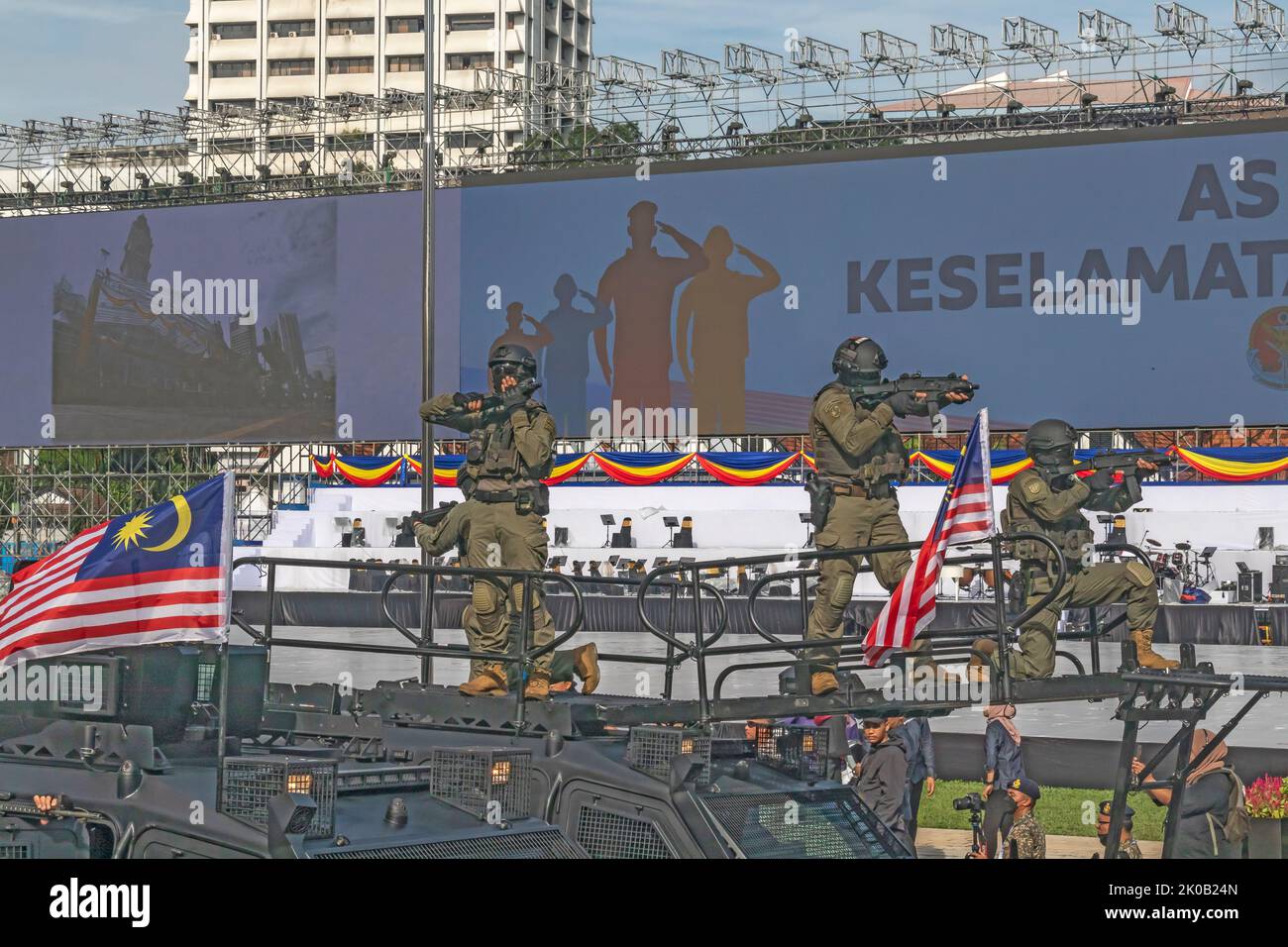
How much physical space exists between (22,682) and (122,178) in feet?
189

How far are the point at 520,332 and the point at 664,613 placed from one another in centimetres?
1455

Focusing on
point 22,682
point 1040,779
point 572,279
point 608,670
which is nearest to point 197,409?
point 572,279

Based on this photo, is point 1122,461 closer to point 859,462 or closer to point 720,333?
point 859,462

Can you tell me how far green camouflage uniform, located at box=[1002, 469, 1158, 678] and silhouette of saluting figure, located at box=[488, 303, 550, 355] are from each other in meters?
33.9

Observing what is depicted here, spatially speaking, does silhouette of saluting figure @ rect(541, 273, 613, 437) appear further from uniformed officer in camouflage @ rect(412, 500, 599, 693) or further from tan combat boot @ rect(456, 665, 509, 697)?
tan combat boot @ rect(456, 665, 509, 697)

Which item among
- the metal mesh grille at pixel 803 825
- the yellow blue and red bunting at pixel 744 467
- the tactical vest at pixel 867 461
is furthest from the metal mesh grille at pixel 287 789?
the yellow blue and red bunting at pixel 744 467

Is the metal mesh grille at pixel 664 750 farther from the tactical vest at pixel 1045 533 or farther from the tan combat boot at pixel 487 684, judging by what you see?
the tactical vest at pixel 1045 533

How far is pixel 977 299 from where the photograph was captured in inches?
1569

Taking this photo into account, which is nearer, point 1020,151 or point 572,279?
point 1020,151

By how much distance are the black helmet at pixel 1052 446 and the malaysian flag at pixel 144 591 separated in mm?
4871

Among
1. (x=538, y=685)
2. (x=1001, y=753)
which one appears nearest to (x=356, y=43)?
(x=1001, y=753)

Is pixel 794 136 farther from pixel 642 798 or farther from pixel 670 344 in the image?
pixel 642 798

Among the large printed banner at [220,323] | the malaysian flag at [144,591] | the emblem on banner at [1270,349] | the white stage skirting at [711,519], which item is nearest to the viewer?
the malaysian flag at [144,591]

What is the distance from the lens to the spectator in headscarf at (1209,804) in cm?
873
